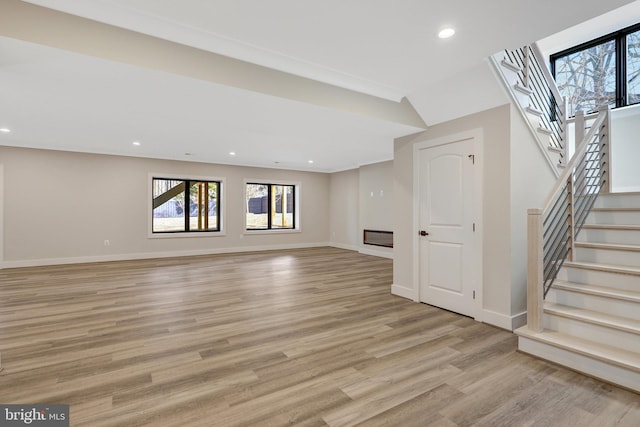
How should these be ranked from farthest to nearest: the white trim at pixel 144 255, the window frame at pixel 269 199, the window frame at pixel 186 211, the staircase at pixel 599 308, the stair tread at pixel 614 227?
the window frame at pixel 269 199 → the window frame at pixel 186 211 → the white trim at pixel 144 255 → the stair tread at pixel 614 227 → the staircase at pixel 599 308

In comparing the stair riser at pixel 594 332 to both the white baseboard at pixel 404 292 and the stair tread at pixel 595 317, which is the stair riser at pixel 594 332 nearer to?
the stair tread at pixel 595 317

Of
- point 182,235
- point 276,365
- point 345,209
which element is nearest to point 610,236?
point 276,365

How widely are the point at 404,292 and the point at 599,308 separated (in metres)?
2.06

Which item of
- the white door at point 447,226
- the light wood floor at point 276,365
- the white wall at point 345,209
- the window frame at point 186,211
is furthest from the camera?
the white wall at point 345,209

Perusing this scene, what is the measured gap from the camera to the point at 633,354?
83.8 inches

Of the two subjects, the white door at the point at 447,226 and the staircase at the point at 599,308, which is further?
the white door at the point at 447,226

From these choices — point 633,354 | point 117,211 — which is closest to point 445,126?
point 633,354

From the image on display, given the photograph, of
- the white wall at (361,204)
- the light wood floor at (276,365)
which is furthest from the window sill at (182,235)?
the white wall at (361,204)

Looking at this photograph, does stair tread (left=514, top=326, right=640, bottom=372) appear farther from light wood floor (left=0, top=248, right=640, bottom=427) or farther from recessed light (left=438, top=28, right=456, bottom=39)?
recessed light (left=438, top=28, right=456, bottom=39)

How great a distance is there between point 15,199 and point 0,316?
392 cm

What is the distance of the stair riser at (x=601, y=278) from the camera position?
2541mm

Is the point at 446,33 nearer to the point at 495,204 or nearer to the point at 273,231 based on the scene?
the point at 495,204

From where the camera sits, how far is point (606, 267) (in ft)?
8.73

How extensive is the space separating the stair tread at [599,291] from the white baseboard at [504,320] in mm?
544
